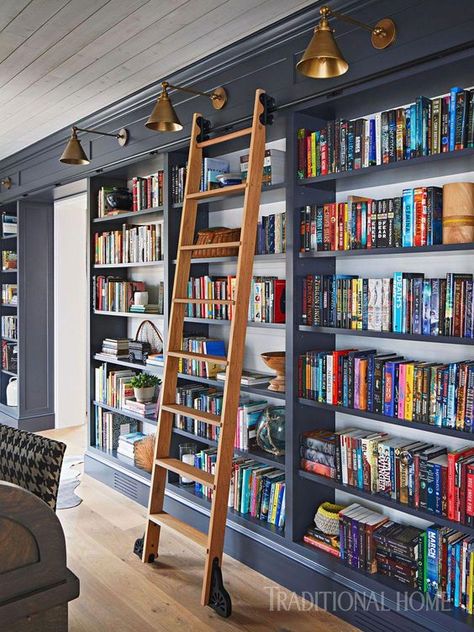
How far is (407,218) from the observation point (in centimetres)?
236

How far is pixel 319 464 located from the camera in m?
2.72

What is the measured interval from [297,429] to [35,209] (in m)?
4.07

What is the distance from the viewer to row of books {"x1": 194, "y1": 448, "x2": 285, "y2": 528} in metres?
2.94

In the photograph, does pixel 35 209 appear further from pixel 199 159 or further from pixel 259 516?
pixel 259 516

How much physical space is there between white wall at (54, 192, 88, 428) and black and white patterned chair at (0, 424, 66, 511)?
3.80 metres

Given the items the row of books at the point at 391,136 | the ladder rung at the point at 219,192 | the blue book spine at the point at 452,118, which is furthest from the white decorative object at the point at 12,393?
the blue book spine at the point at 452,118

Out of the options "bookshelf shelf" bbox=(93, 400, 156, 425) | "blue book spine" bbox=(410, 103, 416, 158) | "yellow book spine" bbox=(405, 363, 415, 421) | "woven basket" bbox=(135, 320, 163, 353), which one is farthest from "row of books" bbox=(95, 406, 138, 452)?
"blue book spine" bbox=(410, 103, 416, 158)

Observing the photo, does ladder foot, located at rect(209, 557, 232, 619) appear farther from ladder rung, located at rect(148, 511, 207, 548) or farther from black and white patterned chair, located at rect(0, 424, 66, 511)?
black and white patterned chair, located at rect(0, 424, 66, 511)

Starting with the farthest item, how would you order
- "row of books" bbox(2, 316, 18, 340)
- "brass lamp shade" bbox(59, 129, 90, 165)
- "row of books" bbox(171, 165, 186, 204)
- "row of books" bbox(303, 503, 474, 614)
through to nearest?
"row of books" bbox(2, 316, 18, 340) → "row of books" bbox(171, 165, 186, 204) → "brass lamp shade" bbox(59, 129, 90, 165) → "row of books" bbox(303, 503, 474, 614)

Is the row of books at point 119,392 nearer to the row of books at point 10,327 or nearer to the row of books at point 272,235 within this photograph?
the row of books at point 272,235

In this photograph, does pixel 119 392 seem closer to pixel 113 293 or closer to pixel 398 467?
pixel 113 293

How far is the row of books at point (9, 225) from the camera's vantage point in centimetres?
584

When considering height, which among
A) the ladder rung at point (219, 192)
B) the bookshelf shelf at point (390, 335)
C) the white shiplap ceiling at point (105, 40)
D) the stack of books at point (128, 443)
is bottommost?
the stack of books at point (128, 443)

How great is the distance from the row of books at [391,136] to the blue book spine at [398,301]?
1.58 ft
